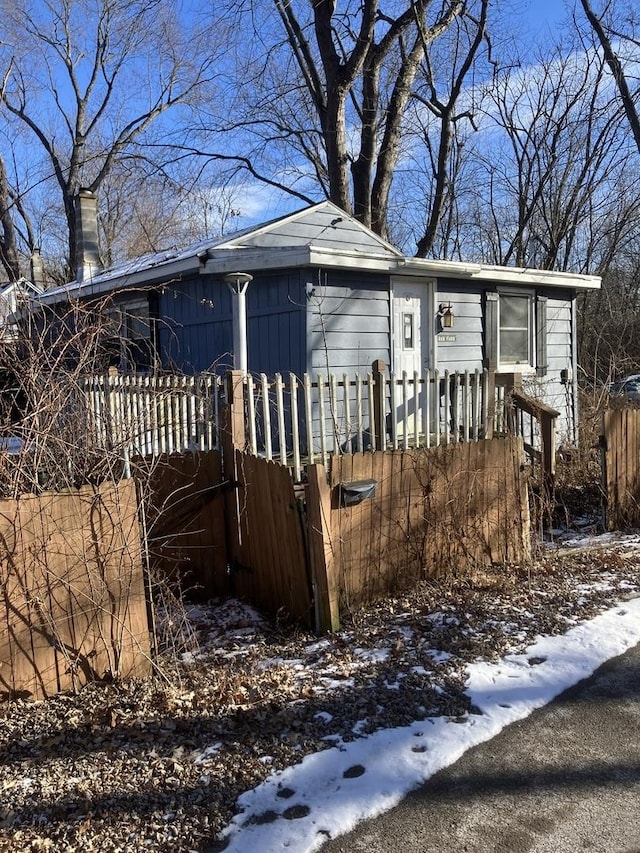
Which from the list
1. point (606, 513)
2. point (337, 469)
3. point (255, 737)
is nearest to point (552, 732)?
point (255, 737)

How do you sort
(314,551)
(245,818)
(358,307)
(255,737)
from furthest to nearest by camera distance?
(358,307) → (314,551) → (255,737) → (245,818)

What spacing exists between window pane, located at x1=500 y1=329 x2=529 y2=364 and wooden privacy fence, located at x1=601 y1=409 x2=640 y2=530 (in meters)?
4.64

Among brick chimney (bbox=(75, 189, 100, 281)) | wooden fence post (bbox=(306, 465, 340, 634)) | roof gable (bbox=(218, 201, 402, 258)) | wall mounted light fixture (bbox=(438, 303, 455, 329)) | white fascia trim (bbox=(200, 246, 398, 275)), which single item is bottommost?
wooden fence post (bbox=(306, 465, 340, 634))

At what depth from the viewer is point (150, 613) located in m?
4.26

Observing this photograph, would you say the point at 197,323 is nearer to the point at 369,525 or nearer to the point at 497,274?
the point at 497,274

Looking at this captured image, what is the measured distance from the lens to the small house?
923 centimetres

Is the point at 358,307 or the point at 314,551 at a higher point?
the point at 358,307

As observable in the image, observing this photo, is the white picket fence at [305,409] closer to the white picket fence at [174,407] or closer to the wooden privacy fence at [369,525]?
the white picket fence at [174,407]

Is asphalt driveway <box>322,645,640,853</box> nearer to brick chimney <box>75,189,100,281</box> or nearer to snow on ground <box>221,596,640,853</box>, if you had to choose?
snow on ground <box>221,596,640,853</box>

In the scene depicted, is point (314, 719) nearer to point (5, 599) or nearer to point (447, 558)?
point (5, 599)

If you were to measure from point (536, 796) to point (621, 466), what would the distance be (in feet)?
17.3

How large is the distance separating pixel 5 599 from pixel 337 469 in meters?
2.29

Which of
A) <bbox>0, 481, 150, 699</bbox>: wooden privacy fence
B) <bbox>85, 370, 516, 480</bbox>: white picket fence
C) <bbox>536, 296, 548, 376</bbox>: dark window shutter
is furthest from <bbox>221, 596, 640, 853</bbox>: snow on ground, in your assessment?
<bbox>536, 296, 548, 376</bbox>: dark window shutter

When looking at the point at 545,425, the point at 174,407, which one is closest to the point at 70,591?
the point at 174,407
